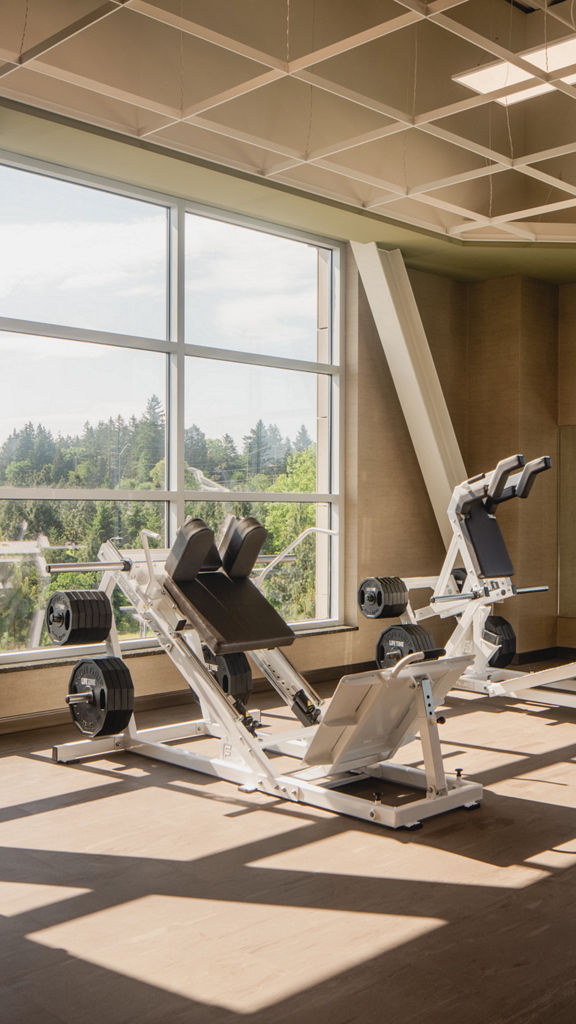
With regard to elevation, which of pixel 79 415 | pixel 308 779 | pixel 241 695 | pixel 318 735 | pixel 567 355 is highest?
pixel 567 355

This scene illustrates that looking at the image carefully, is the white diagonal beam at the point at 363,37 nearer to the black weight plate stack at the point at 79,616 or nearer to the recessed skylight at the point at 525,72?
the recessed skylight at the point at 525,72

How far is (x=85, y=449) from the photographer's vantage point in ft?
22.3

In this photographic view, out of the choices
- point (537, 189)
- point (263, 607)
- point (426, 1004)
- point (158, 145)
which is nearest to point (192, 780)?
point (263, 607)

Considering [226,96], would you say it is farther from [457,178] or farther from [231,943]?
[231,943]

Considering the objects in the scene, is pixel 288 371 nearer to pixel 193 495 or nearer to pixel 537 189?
pixel 193 495

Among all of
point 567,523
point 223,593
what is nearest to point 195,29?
point 223,593

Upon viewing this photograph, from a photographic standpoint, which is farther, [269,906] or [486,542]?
[486,542]

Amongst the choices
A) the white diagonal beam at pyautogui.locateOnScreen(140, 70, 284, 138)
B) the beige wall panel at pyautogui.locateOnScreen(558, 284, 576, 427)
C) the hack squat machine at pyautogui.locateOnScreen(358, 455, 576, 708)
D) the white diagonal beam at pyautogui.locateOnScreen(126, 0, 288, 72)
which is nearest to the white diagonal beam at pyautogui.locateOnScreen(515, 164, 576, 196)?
the hack squat machine at pyautogui.locateOnScreen(358, 455, 576, 708)

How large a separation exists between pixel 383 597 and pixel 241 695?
1276 millimetres

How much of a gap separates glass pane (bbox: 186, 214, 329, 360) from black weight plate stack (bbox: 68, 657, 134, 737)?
3.05m

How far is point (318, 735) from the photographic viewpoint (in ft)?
14.6

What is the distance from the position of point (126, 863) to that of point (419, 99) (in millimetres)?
5546

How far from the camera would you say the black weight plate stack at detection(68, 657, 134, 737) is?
17.1 ft

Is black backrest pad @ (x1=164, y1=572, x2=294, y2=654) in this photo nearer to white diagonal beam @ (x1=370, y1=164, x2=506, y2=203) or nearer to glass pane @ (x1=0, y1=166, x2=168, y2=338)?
glass pane @ (x1=0, y1=166, x2=168, y2=338)
